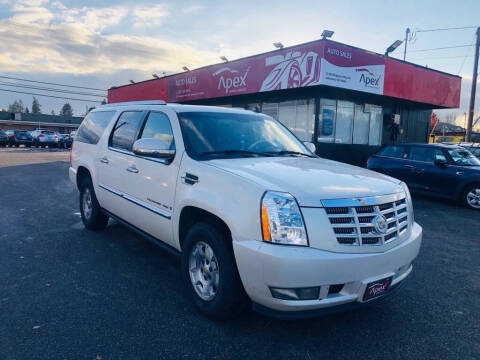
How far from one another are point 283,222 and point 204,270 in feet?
3.35

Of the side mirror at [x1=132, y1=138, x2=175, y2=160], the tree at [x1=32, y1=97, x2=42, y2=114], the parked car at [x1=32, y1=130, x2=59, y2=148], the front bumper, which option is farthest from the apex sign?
the tree at [x1=32, y1=97, x2=42, y2=114]

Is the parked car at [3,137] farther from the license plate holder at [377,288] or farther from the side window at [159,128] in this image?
the license plate holder at [377,288]

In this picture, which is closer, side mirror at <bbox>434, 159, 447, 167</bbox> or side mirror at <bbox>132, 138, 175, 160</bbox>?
side mirror at <bbox>132, 138, 175, 160</bbox>

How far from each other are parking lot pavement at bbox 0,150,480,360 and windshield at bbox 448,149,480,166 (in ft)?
16.5

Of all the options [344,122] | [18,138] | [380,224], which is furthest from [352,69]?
[18,138]

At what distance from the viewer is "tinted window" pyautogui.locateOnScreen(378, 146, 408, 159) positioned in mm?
10336

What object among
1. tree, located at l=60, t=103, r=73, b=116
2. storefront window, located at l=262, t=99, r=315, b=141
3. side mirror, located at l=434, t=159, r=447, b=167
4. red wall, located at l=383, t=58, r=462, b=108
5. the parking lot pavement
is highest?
tree, located at l=60, t=103, r=73, b=116

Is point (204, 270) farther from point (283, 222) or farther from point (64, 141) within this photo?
point (64, 141)

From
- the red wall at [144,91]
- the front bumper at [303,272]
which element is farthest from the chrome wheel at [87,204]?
the red wall at [144,91]

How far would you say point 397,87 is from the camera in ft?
51.7

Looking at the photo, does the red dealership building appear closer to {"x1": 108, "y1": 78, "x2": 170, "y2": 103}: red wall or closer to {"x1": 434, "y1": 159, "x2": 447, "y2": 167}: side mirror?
{"x1": 108, "y1": 78, "x2": 170, "y2": 103}: red wall

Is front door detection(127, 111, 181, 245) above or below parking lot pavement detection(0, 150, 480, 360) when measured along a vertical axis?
above

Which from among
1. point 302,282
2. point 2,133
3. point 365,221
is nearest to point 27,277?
point 302,282

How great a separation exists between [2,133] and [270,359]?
40228 mm
